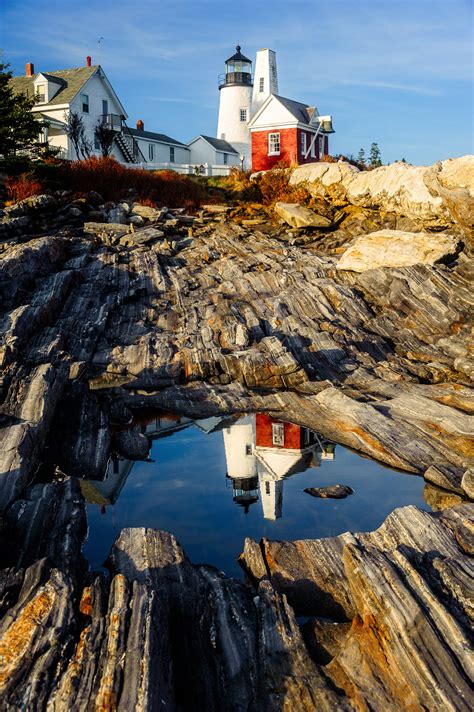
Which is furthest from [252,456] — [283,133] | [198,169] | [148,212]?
[283,133]

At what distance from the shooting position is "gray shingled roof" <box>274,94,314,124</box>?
5409cm

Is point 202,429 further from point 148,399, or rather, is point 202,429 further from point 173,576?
point 173,576

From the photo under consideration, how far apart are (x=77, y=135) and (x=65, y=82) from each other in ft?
32.4

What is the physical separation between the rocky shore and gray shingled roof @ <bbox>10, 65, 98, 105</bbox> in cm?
2339

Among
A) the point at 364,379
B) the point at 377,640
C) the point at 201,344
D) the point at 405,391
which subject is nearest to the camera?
the point at 377,640

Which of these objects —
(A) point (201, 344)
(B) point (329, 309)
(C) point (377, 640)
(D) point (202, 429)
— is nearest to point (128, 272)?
(A) point (201, 344)

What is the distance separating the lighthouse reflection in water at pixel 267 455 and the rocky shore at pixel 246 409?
0.56 metres

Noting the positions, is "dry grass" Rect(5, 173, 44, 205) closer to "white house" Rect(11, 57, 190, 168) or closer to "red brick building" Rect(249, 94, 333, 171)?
"white house" Rect(11, 57, 190, 168)

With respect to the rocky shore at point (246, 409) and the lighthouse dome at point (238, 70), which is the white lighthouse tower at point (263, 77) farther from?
the rocky shore at point (246, 409)

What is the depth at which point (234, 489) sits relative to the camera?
1504cm

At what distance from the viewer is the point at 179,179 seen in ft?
144

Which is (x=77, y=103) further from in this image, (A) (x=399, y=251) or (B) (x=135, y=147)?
(A) (x=399, y=251)

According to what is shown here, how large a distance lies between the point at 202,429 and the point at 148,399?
6.64 ft

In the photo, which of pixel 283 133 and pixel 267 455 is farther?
pixel 283 133
